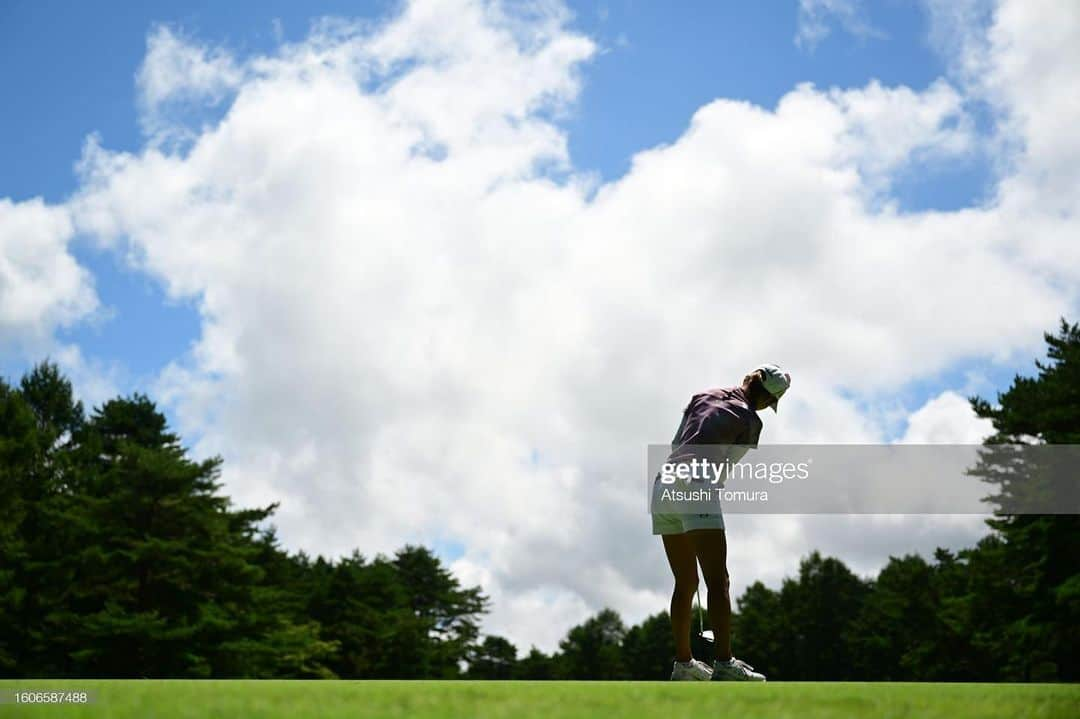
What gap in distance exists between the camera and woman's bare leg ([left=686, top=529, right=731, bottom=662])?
615 cm

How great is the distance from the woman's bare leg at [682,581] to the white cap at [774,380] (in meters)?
1.21

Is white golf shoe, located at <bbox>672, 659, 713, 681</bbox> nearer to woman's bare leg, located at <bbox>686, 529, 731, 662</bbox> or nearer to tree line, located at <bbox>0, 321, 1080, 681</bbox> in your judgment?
woman's bare leg, located at <bbox>686, 529, 731, 662</bbox>

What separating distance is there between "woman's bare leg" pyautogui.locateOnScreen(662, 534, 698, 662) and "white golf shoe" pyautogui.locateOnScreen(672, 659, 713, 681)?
0.05 m

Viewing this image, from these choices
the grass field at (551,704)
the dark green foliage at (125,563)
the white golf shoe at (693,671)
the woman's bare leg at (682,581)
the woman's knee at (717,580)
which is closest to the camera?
the grass field at (551,704)

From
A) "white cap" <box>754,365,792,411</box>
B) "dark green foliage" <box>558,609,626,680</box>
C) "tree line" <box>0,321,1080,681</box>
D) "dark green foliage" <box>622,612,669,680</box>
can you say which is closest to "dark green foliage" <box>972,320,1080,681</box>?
Result: "tree line" <box>0,321,1080,681</box>

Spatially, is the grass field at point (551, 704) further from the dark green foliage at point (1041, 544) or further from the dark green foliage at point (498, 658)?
the dark green foliage at point (498, 658)

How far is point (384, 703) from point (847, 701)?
1.81m

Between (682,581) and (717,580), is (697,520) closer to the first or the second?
(717,580)

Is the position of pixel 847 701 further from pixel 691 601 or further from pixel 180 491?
pixel 180 491

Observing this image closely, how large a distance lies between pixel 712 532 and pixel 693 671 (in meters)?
1.03

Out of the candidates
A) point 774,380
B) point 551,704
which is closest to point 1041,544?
point 774,380

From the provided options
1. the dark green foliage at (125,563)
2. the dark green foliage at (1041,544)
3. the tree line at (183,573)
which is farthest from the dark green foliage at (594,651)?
the dark green foliage at (1041,544)

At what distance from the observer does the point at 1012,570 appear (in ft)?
116

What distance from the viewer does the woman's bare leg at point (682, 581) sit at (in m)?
6.52
